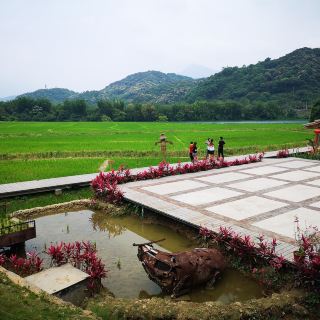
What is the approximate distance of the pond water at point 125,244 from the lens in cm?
729

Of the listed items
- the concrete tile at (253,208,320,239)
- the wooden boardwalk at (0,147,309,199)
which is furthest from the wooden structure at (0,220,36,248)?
the concrete tile at (253,208,320,239)

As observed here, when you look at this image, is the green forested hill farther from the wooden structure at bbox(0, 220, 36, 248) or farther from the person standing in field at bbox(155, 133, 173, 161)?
the wooden structure at bbox(0, 220, 36, 248)

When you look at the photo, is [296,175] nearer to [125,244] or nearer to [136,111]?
[125,244]

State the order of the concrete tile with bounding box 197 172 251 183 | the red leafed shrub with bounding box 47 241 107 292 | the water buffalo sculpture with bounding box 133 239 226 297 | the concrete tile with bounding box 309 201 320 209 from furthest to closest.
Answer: the concrete tile with bounding box 197 172 251 183, the concrete tile with bounding box 309 201 320 209, the red leafed shrub with bounding box 47 241 107 292, the water buffalo sculpture with bounding box 133 239 226 297

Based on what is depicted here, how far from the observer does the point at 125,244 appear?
9.84m

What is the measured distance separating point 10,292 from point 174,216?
5563 mm

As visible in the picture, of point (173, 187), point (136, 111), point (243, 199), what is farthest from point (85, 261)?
point (136, 111)

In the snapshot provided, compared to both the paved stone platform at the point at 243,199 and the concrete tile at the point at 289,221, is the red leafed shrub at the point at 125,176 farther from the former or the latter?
the concrete tile at the point at 289,221

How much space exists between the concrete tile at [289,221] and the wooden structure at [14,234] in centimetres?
611

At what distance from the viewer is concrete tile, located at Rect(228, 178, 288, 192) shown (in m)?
14.0

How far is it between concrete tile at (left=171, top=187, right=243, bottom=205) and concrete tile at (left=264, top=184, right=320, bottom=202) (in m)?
1.43

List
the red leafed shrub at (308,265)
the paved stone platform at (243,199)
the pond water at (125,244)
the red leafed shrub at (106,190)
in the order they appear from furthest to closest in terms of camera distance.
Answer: the red leafed shrub at (106,190) → the paved stone platform at (243,199) → the pond water at (125,244) → the red leafed shrub at (308,265)

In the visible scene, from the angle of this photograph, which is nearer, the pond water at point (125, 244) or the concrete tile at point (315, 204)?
the pond water at point (125, 244)

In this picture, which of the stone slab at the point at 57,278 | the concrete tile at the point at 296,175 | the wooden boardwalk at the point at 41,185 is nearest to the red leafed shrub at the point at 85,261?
the stone slab at the point at 57,278
